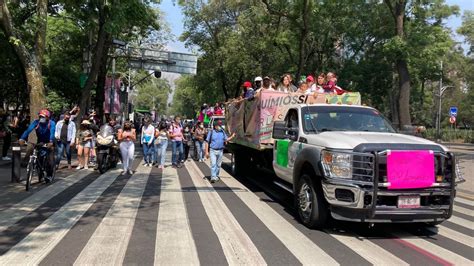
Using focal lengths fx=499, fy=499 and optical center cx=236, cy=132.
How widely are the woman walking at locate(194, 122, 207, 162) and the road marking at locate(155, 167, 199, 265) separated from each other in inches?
317

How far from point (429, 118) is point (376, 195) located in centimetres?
7771

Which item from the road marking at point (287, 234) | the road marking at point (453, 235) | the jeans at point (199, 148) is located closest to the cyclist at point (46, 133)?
the road marking at point (287, 234)

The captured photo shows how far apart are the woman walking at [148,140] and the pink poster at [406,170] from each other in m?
11.6

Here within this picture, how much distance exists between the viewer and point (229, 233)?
23.5 ft

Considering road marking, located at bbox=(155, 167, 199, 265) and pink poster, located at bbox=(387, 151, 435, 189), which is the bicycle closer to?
road marking, located at bbox=(155, 167, 199, 265)

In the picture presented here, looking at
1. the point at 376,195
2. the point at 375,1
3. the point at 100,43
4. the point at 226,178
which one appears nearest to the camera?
the point at 376,195

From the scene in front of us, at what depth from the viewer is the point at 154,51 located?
42719 mm

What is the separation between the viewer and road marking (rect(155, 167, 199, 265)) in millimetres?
5828

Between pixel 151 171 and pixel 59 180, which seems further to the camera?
A: pixel 151 171

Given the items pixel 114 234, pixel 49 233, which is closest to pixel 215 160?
pixel 114 234

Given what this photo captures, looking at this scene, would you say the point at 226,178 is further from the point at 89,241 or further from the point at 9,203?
the point at 89,241

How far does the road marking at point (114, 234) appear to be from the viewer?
579 centimetres

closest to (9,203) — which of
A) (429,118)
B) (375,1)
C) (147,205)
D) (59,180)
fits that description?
(147,205)

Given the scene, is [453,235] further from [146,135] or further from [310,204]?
[146,135]
